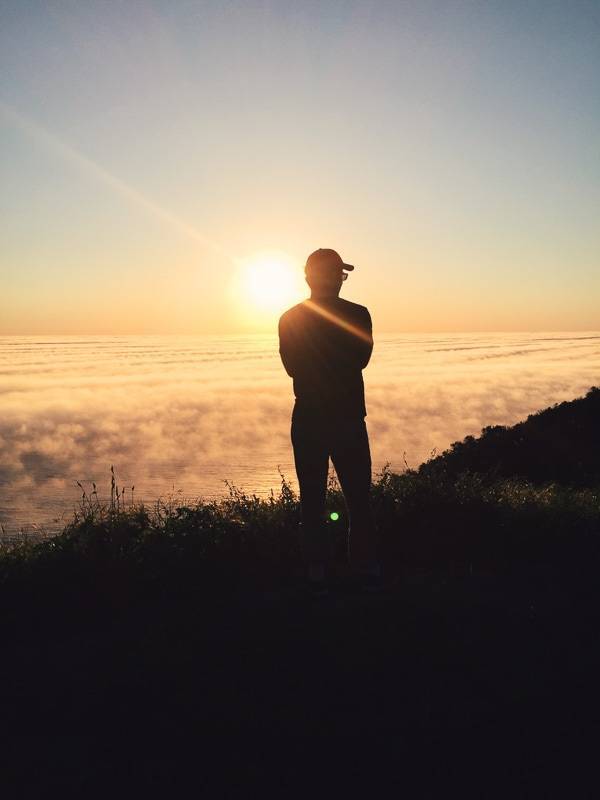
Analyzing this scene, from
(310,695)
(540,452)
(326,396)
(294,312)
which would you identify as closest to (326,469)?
(326,396)

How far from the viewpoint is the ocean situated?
21938mm

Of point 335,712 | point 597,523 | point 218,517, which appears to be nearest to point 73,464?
point 218,517

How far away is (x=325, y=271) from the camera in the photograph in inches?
200

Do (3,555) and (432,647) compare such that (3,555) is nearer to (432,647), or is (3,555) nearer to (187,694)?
(187,694)

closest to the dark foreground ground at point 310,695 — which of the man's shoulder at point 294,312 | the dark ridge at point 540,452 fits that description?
the man's shoulder at point 294,312

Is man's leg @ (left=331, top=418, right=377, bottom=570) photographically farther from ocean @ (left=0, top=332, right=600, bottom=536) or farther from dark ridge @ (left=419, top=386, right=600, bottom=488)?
dark ridge @ (left=419, top=386, right=600, bottom=488)

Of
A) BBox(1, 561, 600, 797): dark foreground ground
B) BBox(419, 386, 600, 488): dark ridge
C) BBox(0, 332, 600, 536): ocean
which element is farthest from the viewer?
BBox(0, 332, 600, 536): ocean

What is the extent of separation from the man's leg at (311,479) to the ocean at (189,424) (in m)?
4.55

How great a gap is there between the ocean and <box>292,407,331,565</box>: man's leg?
4546 millimetres


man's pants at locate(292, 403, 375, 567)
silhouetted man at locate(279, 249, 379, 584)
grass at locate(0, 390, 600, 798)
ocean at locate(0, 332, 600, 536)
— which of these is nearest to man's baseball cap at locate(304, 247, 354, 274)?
silhouetted man at locate(279, 249, 379, 584)

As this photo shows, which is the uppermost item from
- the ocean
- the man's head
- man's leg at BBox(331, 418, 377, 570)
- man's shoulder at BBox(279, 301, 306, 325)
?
the man's head

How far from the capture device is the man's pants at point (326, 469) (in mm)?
5152

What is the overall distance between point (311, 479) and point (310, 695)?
1.93 metres

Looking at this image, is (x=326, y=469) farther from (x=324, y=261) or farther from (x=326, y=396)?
(x=324, y=261)
